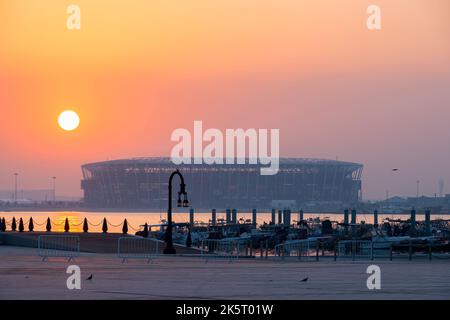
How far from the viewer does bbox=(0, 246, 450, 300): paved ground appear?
71.6ft

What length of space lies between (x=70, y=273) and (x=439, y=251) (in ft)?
133

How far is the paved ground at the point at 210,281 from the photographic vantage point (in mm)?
21812

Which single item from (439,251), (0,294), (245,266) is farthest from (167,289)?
(439,251)

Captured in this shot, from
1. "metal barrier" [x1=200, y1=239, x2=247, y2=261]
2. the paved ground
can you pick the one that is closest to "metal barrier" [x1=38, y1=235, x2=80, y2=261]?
"metal barrier" [x1=200, y1=239, x2=247, y2=261]

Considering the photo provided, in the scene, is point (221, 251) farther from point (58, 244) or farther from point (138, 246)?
point (58, 244)

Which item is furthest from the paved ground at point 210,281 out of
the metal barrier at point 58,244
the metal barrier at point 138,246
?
the metal barrier at point 138,246

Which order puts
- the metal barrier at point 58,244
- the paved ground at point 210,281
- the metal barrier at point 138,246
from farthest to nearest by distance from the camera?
the metal barrier at point 138,246
the metal barrier at point 58,244
the paved ground at point 210,281

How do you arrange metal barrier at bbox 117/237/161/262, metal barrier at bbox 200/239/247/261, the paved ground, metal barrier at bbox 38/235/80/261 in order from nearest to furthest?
the paved ground, metal barrier at bbox 38/235/80/261, metal barrier at bbox 200/239/247/261, metal barrier at bbox 117/237/161/262

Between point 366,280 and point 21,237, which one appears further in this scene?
point 21,237

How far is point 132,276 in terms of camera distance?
27219 millimetres

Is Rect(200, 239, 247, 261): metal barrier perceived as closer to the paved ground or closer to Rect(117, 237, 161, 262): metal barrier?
A: Rect(117, 237, 161, 262): metal barrier

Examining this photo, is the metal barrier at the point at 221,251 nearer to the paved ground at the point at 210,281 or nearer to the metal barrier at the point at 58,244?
the metal barrier at the point at 58,244
